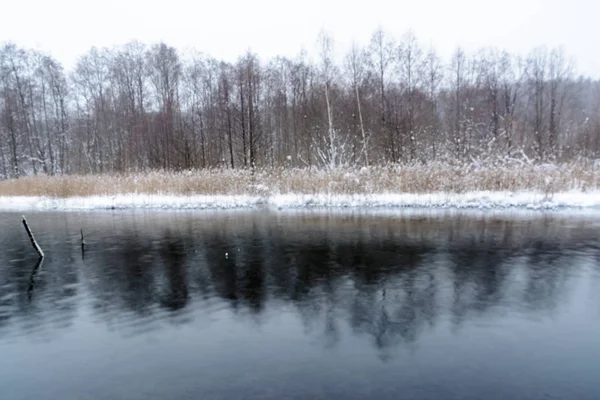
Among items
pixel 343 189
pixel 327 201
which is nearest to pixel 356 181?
pixel 343 189

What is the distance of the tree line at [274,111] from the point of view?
33594 mm

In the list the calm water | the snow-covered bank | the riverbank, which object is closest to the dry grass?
the riverbank

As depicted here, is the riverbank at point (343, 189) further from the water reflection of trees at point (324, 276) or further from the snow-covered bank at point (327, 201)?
the water reflection of trees at point (324, 276)

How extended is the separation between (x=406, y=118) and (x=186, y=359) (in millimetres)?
30675

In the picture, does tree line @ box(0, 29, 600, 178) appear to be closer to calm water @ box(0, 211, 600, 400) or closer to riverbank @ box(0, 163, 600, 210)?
riverbank @ box(0, 163, 600, 210)

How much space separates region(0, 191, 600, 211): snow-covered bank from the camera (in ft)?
57.7

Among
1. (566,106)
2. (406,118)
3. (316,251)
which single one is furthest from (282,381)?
(566,106)

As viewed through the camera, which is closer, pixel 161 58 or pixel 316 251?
pixel 316 251

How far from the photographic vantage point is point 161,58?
147 feet

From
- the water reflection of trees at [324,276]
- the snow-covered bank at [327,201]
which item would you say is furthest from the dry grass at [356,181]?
the water reflection of trees at [324,276]

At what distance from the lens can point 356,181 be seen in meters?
20.7

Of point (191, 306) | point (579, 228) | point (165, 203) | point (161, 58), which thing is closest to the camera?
point (191, 306)

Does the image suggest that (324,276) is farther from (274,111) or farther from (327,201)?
(274,111)

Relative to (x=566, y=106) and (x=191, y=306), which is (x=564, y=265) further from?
(x=566, y=106)
